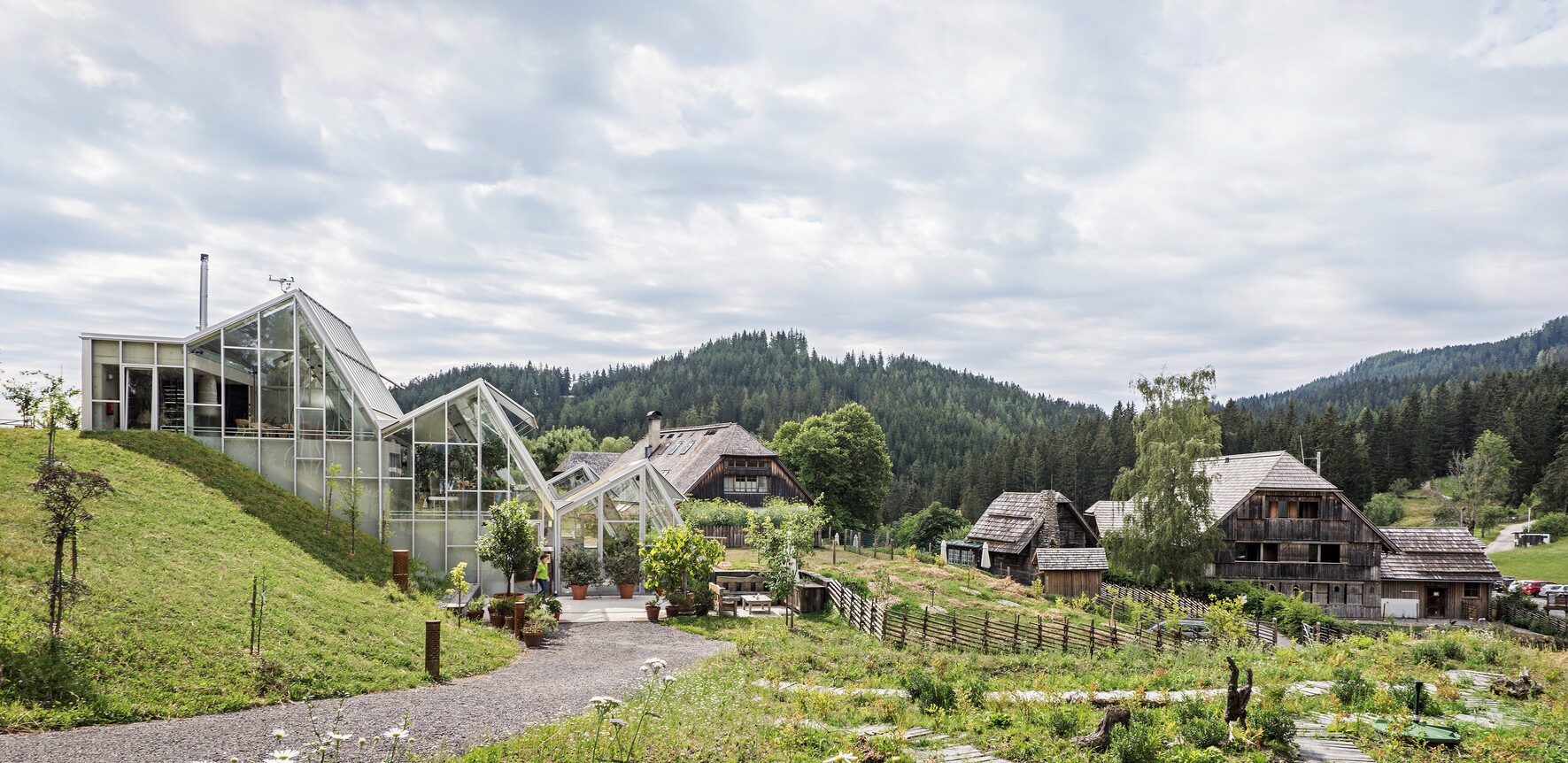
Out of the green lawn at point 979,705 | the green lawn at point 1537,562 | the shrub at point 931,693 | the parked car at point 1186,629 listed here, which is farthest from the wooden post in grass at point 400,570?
the green lawn at point 1537,562

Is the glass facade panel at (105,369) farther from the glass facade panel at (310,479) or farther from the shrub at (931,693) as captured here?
the shrub at (931,693)

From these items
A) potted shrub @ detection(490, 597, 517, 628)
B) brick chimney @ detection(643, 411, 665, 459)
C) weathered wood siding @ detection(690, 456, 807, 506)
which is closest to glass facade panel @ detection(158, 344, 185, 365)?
Answer: potted shrub @ detection(490, 597, 517, 628)

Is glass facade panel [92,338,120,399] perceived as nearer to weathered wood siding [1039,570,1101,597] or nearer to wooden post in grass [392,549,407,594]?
wooden post in grass [392,549,407,594]

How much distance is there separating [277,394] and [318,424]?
1.46m

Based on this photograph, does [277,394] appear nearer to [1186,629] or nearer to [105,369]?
[105,369]

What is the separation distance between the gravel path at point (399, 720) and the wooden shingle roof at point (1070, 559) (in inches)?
1036

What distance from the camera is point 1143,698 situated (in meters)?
12.6

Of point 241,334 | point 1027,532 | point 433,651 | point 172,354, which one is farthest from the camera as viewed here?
point 1027,532

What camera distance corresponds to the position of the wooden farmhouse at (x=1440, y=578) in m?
41.5

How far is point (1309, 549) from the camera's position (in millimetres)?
41906

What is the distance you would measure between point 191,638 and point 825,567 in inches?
1059

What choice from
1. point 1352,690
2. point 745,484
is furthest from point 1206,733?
point 745,484

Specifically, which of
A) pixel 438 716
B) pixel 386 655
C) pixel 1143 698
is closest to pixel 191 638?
pixel 386 655

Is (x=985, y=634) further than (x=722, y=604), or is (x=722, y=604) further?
(x=722, y=604)
